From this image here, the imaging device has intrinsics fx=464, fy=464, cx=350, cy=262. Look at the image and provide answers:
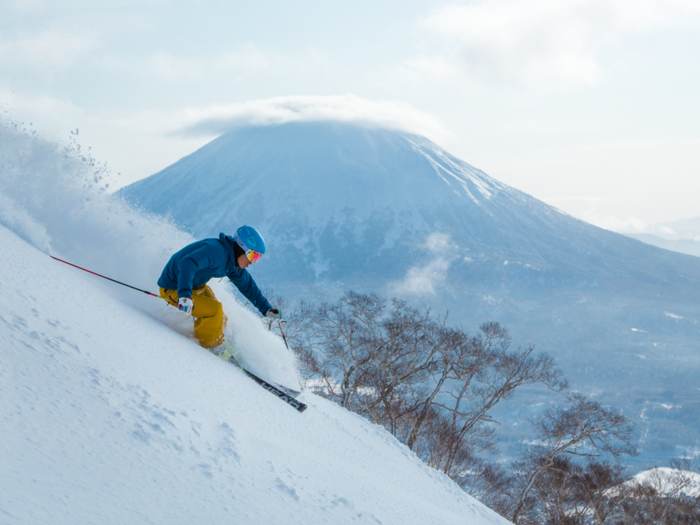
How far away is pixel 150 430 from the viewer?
6.64ft

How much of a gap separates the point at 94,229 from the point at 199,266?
2130 mm

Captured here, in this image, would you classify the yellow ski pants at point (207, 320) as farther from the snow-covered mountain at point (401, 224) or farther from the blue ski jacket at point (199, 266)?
the snow-covered mountain at point (401, 224)

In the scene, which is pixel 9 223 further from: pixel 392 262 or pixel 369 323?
pixel 392 262

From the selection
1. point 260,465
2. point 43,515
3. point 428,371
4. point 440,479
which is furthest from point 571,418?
point 43,515

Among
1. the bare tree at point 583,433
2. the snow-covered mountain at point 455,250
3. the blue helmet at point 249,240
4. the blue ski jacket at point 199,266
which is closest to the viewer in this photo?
the blue ski jacket at point 199,266

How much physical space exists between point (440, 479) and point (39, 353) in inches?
158

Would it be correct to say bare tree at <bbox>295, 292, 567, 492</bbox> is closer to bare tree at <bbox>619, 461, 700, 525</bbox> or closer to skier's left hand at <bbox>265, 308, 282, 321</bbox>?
bare tree at <bbox>619, 461, 700, 525</bbox>

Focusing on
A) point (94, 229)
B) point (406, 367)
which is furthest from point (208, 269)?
point (406, 367)

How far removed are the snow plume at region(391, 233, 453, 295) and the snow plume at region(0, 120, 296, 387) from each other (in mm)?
173828

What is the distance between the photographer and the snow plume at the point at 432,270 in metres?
181

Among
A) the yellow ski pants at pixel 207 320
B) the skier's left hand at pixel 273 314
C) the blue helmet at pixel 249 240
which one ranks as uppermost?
the blue helmet at pixel 249 240

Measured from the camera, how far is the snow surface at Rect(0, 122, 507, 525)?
60.9 inches

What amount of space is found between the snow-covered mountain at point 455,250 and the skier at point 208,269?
163 meters

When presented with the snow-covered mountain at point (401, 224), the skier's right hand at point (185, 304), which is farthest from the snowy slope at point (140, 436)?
the snow-covered mountain at point (401, 224)
